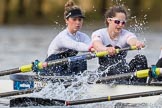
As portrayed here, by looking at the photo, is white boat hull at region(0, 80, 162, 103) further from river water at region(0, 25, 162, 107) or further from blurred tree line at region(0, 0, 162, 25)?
blurred tree line at region(0, 0, 162, 25)

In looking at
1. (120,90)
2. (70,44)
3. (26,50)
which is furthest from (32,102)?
(26,50)

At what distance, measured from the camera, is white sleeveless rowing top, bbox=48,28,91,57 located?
35.8 feet

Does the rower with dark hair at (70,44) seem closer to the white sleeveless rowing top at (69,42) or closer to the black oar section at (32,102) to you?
the white sleeveless rowing top at (69,42)

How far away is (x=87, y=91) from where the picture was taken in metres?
10.5

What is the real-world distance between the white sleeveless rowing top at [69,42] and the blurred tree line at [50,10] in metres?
28.0

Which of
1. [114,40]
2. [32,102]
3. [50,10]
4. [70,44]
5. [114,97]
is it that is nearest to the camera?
[114,97]

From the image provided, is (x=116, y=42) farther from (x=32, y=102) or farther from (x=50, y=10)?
(x=50, y=10)

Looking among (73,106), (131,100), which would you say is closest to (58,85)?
(73,106)

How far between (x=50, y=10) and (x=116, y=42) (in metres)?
31.3

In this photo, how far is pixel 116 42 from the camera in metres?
10.8

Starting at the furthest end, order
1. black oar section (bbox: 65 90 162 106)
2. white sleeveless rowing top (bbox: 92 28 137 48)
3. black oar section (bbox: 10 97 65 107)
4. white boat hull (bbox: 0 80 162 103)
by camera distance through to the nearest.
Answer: white sleeveless rowing top (bbox: 92 28 137 48), black oar section (bbox: 10 97 65 107), white boat hull (bbox: 0 80 162 103), black oar section (bbox: 65 90 162 106)

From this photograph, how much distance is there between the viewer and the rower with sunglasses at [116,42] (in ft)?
34.7

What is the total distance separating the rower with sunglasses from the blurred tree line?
93.4 ft

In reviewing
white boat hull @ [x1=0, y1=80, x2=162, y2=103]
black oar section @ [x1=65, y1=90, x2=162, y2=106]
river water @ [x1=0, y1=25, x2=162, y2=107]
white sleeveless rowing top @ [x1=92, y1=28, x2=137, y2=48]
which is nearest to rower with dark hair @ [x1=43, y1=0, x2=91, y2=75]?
white sleeveless rowing top @ [x1=92, y1=28, x2=137, y2=48]
